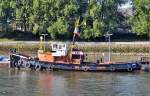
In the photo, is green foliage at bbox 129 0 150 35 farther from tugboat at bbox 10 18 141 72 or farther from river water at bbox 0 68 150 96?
river water at bbox 0 68 150 96

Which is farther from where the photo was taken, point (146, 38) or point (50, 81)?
point (146, 38)

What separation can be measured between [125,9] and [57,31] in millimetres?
35984

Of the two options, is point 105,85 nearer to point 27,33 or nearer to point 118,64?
point 118,64

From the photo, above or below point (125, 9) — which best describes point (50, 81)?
below

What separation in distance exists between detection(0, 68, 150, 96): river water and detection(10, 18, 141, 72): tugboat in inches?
37.9

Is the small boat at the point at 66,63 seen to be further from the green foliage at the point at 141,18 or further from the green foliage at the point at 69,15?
the green foliage at the point at 141,18

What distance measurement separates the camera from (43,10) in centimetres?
11319

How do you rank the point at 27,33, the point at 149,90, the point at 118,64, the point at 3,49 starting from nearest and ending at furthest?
1. the point at 149,90
2. the point at 118,64
3. the point at 3,49
4. the point at 27,33

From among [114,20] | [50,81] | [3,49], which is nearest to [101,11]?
[114,20]

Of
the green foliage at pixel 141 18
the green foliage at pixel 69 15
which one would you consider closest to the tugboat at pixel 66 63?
the green foliage at pixel 69 15

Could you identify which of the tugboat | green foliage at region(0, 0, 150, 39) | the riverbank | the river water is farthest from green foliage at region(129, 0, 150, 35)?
the river water

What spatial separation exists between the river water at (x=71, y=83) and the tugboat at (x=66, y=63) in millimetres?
961

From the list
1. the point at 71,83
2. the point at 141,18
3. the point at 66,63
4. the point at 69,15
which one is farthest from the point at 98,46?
the point at 71,83

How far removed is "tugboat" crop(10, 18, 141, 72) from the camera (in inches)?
2881
